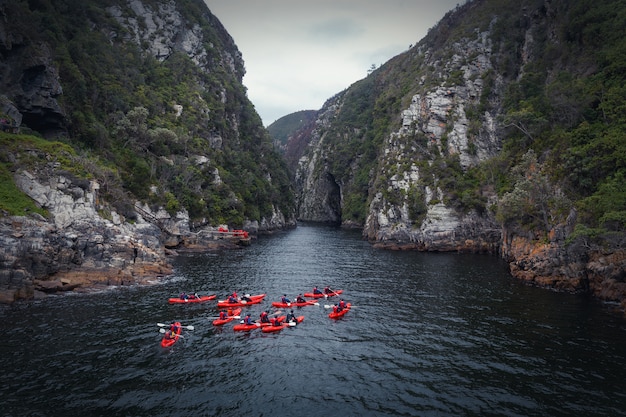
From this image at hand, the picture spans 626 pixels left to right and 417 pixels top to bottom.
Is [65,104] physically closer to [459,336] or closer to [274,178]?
[459,336]

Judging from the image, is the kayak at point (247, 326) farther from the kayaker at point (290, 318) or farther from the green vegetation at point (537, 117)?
the green vegetation at point (537, 117)

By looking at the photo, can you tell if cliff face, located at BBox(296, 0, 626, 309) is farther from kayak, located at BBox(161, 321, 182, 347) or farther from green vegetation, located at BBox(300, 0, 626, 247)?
kayak, located at BBox(161, 321, 182, 347)

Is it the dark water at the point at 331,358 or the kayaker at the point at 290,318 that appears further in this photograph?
the kayaker at the point at 290,318

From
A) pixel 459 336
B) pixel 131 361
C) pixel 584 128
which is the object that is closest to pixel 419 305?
pixel 459 336

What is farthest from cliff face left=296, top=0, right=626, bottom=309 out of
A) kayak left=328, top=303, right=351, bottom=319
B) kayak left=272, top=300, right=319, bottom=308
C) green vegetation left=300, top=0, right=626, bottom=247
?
kayak left=272, top=300, right=319, bottom=308

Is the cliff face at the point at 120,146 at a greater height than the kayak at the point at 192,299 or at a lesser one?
greater

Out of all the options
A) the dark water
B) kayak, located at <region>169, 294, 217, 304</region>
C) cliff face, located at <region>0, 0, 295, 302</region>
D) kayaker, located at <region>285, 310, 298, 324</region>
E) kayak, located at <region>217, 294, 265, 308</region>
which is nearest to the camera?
the dark water

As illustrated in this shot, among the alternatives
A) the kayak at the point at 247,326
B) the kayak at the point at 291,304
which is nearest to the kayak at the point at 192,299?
the kayak at the point at 291,304
